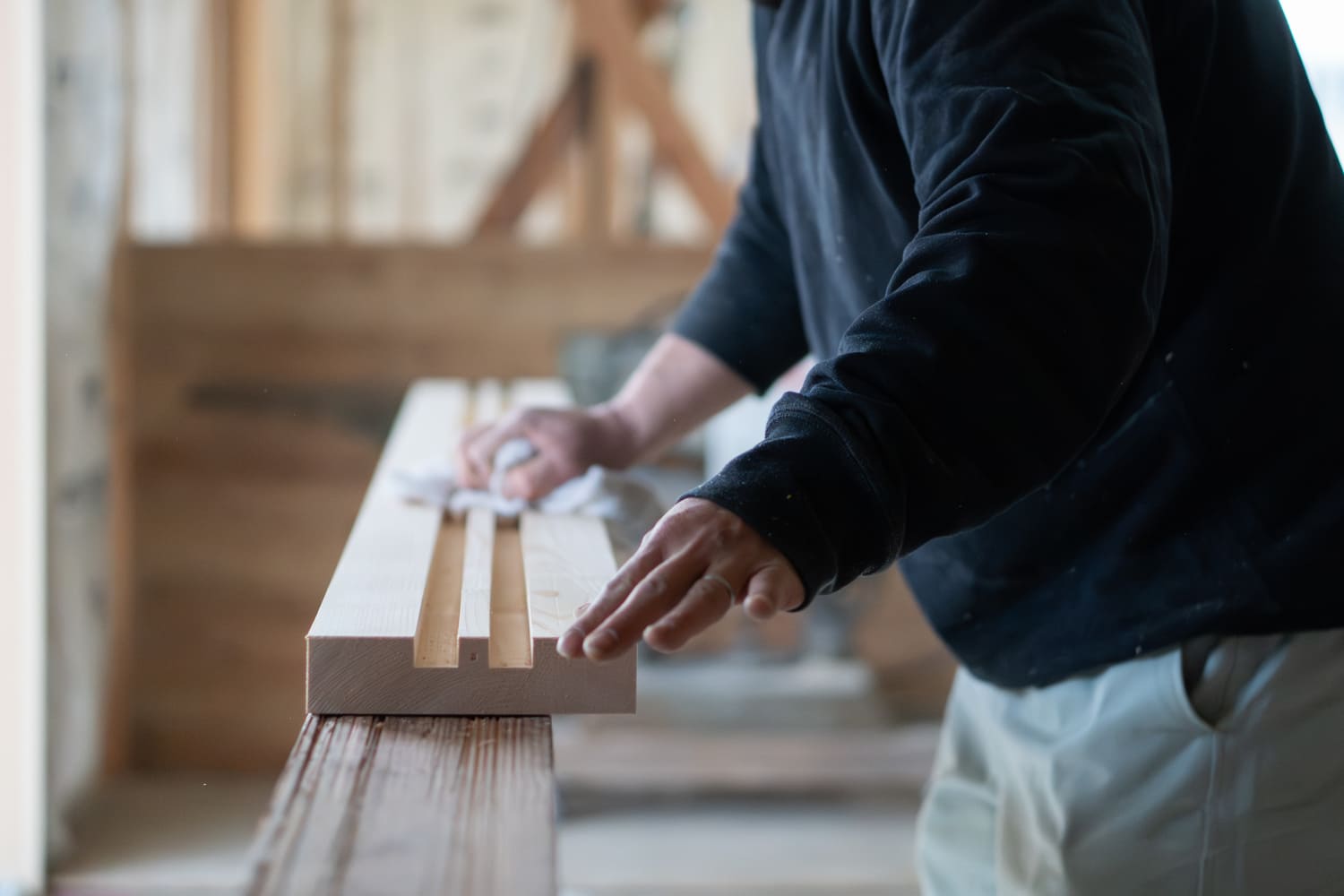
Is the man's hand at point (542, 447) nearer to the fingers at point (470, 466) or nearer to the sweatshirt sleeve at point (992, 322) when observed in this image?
the fingers at point (470, 466)

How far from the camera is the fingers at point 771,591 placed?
55cm

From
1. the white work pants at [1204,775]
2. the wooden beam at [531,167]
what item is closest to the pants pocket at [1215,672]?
the white work pants at [1204,775]

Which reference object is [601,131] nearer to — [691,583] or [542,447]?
[542,447]

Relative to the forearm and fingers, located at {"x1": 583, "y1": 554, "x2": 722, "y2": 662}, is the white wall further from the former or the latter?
fingers, located at {"x1": 583, "y1": 554, "x2": 722, "y2": 662}

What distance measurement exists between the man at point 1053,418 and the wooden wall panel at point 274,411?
1.51 metres

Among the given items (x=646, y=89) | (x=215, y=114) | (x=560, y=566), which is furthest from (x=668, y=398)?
(x=215, y=114)

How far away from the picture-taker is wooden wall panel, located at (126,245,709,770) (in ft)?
8.63

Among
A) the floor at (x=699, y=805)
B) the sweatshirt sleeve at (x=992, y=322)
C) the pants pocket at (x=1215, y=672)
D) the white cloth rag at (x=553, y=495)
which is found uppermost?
the sweatshirt sleeve at (x=992, y=322)

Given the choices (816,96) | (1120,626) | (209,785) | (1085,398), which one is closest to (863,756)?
(209,785)

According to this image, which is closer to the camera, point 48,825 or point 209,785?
point 48,825

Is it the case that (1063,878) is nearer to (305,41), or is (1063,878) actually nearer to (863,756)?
(863,756)

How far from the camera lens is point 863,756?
2498 millimetres

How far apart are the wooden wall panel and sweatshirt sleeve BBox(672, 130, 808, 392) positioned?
A: 1.49 m

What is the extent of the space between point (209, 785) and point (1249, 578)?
7.63ft
